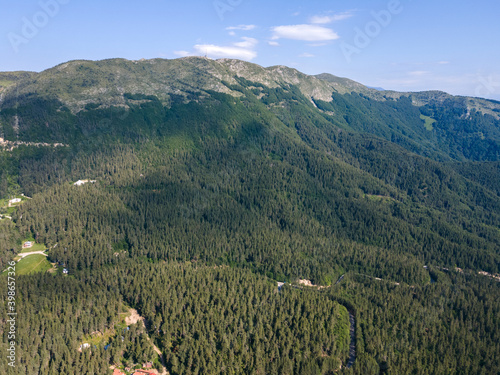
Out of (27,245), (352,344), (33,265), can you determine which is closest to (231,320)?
(352,344)

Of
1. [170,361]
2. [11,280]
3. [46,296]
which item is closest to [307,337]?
[170,361]

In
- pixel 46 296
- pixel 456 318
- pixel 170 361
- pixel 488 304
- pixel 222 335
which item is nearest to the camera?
pixel 170 361

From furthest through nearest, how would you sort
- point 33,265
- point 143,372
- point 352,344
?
1. point 33,265
2. point 352,344
3. point 143,372

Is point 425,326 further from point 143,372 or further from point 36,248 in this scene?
point 36,248

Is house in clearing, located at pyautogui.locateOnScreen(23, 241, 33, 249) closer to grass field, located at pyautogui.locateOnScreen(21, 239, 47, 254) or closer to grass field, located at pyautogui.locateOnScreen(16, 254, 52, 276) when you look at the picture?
grass field, located at pyautogui.locateOnScreen(21, 239, 47, 254)

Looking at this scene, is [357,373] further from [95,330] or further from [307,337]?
[95,330]

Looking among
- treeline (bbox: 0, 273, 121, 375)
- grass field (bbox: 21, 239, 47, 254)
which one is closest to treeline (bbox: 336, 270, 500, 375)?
treeline (bbox: 0, 273, 121, 375)

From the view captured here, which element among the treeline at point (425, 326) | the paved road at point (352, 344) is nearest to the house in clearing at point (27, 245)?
the treeline at point (425, 326)

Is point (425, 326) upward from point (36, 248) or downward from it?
downward
